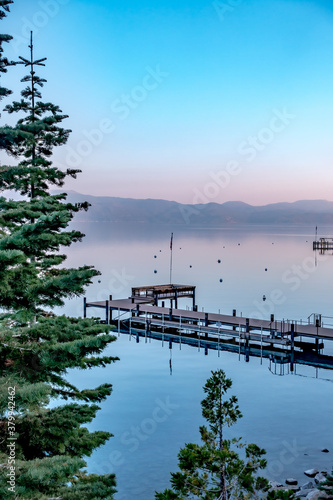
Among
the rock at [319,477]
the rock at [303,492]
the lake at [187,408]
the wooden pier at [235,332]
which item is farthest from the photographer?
the wooden pier at [235,332]

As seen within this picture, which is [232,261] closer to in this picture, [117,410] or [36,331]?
[117,410]

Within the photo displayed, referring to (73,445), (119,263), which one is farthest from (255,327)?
(119,263)

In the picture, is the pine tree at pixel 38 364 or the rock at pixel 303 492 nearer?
the pine tree at pixel 38 364

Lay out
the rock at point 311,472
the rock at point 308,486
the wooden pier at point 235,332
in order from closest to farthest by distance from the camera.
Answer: the rock at point 308,486
the rock at point 311,472
the wooden pier at point 235,332

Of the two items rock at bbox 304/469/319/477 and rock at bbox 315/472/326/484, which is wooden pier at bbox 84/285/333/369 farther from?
rock at bbox 315/472/326/484

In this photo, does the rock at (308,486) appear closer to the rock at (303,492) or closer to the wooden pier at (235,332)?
the rock at (303,492)

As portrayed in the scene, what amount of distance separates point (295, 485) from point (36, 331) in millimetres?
14981

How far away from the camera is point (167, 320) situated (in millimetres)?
32500

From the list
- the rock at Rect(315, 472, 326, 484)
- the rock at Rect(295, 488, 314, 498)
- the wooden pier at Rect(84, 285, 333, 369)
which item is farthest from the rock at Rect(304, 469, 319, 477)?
the wooden pier at Rect(84, 285, 333, 369)

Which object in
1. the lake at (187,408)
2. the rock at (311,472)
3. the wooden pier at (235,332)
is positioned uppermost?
the wooden pier at (235,332)

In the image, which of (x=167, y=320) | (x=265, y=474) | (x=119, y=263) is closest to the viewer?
(x=265, y=474)

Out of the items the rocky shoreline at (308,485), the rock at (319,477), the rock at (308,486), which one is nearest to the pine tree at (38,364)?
the rocky shoreline at (308,485)

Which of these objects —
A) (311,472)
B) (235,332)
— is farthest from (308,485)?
→ (235,332)

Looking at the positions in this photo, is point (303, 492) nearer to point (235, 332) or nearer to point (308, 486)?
point (308, 486)
